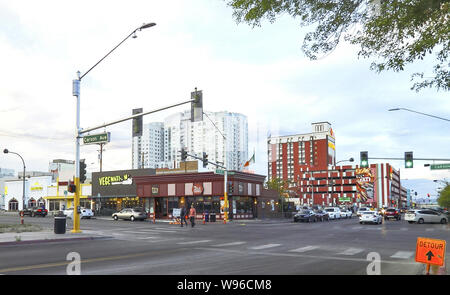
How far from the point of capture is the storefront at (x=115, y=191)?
203 feet

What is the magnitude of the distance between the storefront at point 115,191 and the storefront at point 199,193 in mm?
2457

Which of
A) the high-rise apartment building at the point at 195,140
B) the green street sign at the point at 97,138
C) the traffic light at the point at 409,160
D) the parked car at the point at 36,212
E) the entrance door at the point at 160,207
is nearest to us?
the green street sign at the point at 97,138

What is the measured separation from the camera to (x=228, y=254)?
14.9 metres

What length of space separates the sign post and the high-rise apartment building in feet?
547

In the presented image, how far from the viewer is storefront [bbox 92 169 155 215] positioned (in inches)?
2433

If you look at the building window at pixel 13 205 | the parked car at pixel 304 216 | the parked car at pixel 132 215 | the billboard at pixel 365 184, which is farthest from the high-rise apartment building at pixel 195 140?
the parked car at pixel 304 216

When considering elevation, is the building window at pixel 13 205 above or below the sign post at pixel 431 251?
below

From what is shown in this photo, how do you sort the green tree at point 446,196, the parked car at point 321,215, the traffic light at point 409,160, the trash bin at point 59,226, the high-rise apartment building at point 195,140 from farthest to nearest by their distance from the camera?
1. the high-rise apartment building at point 195,140
2. the green tree at point 446,196
3. the parked car at point 321,215
4. the traffic light at point 409,160
5. the trash bin at point 59,226

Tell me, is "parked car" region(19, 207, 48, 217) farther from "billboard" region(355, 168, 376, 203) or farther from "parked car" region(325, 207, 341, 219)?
"billboard" region(355, 168, 376, 203)

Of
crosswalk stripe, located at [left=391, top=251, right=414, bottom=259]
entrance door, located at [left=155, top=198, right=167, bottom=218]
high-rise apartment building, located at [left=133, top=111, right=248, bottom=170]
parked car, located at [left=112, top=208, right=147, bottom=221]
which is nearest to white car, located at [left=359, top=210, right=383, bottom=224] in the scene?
parked car, located at [left=112, top=208, right=147, bottom=221]

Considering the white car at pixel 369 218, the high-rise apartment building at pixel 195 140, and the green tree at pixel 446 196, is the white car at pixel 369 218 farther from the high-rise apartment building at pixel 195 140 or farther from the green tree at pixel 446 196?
the high-rise apartment building at pixel 195 140
